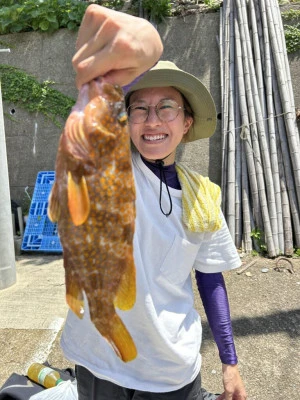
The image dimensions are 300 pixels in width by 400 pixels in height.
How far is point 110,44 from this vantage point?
1.12 metres

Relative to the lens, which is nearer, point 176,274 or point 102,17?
point 102,17

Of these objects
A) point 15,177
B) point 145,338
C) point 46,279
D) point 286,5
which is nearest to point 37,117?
point 15,177

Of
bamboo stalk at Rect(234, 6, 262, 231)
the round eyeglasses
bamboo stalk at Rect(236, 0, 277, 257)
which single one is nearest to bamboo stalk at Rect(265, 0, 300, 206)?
bamboo stalk at Rect(236, 0, 277, 257)

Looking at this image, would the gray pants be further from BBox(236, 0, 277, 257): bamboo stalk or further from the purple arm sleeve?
BBox(236, 0, 277, 257): bamboo stalk

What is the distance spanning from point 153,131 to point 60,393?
74.2 inches

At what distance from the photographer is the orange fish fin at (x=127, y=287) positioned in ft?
3.99

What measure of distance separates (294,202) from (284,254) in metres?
0.74

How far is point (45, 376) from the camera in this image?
9.25 ft

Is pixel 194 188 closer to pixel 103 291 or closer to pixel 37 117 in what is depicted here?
pixel 103 291

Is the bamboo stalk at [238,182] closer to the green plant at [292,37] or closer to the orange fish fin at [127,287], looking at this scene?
the green plant at [292,37]

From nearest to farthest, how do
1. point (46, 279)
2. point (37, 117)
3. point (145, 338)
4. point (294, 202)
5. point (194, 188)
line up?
point (145, 338) → point (194, 188) → point (46, 279) → point (294, 202) → point (37, 117)

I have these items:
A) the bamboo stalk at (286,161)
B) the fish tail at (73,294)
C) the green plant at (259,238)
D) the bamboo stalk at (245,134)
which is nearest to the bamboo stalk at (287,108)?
the bamboo stalk at (286,161)

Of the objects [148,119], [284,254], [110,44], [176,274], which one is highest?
[110,44]

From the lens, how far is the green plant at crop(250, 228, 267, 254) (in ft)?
18.0
